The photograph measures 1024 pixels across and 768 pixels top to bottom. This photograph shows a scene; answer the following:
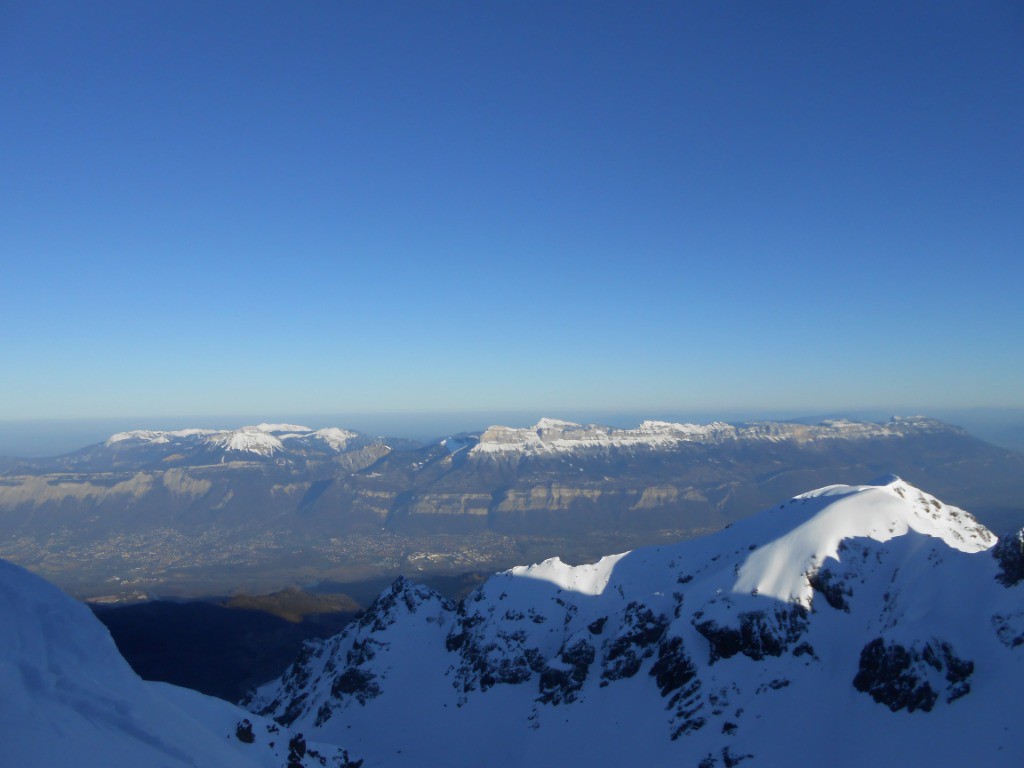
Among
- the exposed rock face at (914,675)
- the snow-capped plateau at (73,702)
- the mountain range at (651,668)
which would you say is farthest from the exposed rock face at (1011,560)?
the snow-capped plateau at (73,702)

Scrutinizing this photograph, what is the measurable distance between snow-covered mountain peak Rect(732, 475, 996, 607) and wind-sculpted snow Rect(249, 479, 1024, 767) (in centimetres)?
21

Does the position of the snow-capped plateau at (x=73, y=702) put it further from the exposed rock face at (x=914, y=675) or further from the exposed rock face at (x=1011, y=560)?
the exposed rock face at (x=1011, y=560)

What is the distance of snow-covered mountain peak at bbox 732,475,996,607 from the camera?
56750mm

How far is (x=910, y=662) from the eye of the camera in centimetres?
4416

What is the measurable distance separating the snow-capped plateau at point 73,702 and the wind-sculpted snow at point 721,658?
109 feet

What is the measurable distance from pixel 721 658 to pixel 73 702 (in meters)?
49.3

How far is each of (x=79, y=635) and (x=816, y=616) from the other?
186 feet

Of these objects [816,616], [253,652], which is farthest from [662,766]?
[253,652]

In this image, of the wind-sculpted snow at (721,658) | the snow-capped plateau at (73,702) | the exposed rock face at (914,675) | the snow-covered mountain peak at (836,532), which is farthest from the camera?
the snow-covered mountain peak at (836,532)

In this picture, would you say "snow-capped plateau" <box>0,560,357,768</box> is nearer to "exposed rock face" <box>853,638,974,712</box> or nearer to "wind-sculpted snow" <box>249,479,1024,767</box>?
"wind-sculpted snow" <box>249,479,1024,767</box>

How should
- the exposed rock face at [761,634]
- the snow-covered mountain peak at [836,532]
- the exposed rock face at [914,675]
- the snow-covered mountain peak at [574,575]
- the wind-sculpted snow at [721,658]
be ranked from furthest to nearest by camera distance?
the snow-covered mountain peak at [574,575] → the snow-covered mountain peak at [836,532] → the exposed rock face at [761,634] → the wind-sculpted snow at [721,658] → the exposed rock face at [914,675]

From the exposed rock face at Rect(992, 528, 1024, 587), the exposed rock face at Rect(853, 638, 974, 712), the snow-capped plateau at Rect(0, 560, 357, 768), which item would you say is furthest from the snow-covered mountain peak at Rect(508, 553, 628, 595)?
the snow-capped plateau at Rect(0, 560, 357, 768)

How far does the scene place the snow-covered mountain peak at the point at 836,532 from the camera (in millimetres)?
56750

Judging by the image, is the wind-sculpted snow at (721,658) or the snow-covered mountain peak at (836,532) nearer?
the wind-sculpted snow at (721,658)
